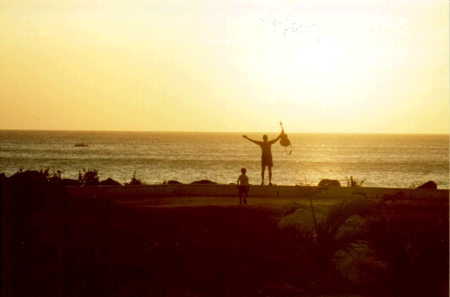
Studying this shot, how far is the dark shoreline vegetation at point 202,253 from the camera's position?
13062 mm

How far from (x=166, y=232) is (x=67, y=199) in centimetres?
201

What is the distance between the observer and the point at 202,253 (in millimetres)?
14477

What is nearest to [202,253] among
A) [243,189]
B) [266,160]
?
[243,189]

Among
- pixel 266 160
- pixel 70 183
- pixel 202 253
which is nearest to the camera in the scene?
pixel 202 253

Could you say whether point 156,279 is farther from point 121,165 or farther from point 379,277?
point 121,165

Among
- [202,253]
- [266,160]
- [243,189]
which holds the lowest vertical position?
[202,253]

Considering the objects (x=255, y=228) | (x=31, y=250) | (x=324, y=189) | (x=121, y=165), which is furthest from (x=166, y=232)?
(x=121, y=165)

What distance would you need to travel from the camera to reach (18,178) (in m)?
13.8

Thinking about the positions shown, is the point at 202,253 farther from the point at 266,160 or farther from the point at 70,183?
the point at 70,183

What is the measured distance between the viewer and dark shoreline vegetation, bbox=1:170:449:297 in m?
13.1

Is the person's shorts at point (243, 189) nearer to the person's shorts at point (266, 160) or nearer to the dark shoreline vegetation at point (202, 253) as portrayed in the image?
the person's shorts at point (266, 160)

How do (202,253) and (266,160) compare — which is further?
(266,160)

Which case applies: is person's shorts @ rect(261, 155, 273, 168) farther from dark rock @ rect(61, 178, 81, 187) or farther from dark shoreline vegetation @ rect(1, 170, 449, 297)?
dark shoreline vegetation @ rect(1, 170, 449, 297)

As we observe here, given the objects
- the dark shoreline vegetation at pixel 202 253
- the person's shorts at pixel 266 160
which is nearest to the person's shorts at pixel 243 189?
the person's shorts at pixel 266 160
